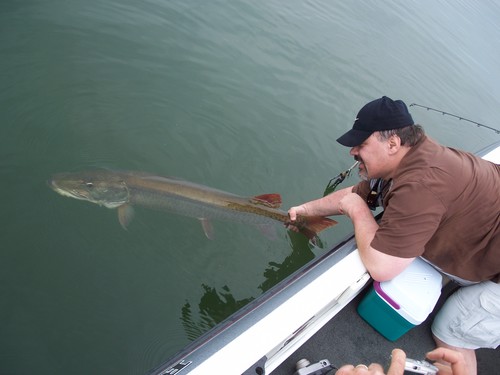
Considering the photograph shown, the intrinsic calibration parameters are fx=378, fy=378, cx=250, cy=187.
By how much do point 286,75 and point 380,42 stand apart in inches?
188

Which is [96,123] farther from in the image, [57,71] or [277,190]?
[277,190]

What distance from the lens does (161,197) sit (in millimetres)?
4895

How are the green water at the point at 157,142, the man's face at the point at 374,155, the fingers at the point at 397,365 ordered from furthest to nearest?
the green water at the point at 157,142 < the man's face at the point at 374,155 < the fingers at the point at 397,365

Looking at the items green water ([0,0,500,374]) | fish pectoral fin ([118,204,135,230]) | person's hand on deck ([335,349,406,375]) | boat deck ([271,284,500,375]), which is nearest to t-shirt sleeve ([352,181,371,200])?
boat deck ([271,284,500,375])

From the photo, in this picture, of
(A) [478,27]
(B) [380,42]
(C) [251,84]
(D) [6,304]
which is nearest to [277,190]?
(C) [251,84]

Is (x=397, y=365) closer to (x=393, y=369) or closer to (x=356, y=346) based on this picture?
(x=393, y=369)

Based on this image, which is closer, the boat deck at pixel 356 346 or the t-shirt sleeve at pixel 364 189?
the boat deck at pixel 356 346

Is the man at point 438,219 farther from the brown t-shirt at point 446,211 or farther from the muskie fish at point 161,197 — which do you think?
the muskie fish at point 161,197

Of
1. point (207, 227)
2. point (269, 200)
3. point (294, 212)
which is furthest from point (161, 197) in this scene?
point (294, 212)

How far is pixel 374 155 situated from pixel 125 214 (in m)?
3.26

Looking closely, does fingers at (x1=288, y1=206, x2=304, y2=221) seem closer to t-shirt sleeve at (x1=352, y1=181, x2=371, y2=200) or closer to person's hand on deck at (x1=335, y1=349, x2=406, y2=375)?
t-shirt sleeve at (x1=352, y1=181, x2=371, y2=200)

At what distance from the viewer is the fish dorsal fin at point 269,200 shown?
4500mm

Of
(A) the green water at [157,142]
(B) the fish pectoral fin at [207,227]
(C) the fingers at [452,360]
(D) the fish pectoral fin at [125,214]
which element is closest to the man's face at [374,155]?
(C) the fingers at [452,360]

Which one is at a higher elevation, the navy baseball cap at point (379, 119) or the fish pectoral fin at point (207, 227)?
the navy baseball cap at point (379, 119)
